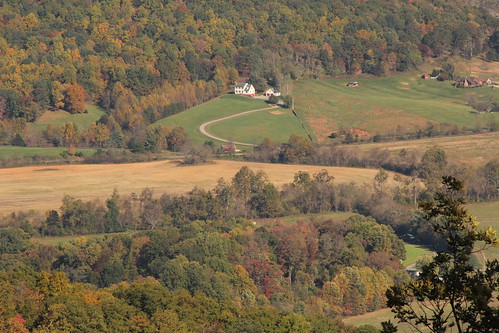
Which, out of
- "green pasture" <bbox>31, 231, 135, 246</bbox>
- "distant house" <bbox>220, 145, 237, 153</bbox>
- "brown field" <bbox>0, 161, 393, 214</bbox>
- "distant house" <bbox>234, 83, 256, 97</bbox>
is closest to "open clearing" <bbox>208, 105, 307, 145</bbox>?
"distant house" <bbox>220, 145, 237, 153</bbox>

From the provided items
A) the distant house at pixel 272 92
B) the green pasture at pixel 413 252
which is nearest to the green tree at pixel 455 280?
the green pasture at pixel 413 252

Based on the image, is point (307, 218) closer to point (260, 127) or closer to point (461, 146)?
point (461, 146)

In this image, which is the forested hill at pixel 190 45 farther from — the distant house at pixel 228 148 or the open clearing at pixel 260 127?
the distant house at pixel 228 148

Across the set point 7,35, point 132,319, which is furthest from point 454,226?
point 7,35

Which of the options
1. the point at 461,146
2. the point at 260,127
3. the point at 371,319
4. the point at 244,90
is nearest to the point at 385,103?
the point at 260,127

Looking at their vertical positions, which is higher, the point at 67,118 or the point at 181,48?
the point at 181,48

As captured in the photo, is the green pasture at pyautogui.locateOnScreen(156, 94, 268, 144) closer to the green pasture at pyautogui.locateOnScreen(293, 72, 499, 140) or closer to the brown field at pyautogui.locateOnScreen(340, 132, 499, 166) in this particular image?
the green pasture at pyautogui.locateOnScreen(293, 72, 499, 140)

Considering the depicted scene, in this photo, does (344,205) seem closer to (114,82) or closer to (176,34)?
(114,82)
